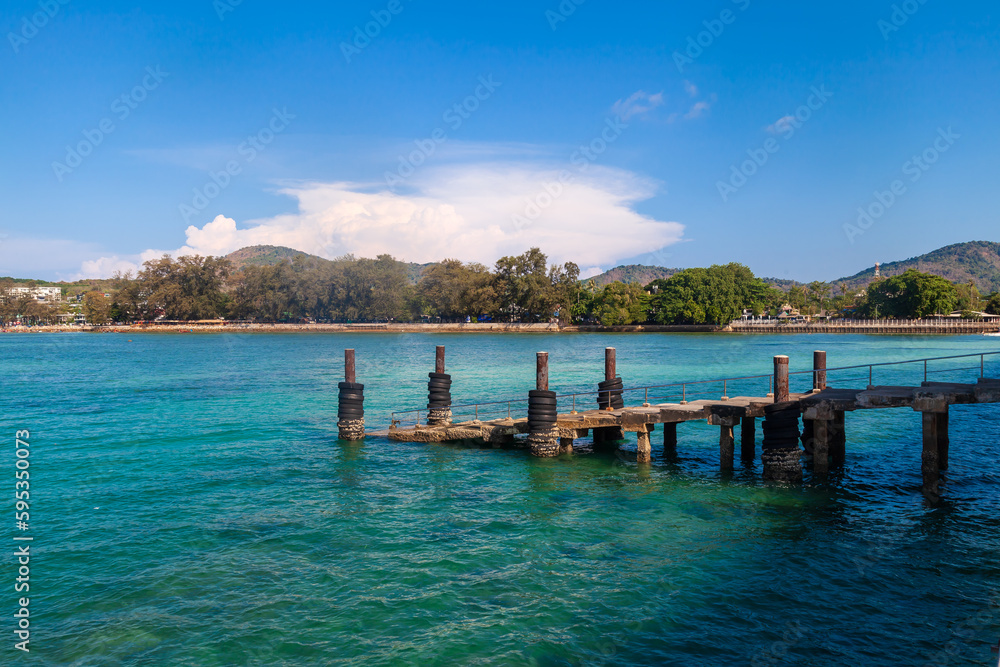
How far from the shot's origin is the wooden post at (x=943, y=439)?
2131 cm

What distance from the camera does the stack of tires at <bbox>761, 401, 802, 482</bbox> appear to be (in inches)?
782

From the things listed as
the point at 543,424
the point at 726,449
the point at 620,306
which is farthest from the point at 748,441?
the point at 620,306

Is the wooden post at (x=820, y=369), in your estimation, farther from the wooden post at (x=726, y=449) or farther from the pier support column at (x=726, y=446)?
the wooden post at (x=726, y=449)

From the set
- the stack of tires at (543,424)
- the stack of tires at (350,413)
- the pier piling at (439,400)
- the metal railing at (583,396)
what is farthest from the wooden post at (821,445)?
the stack of tires at (350,413)

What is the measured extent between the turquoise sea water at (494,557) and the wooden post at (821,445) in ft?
2.10

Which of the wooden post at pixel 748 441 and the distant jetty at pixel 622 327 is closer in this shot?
the wooden post at pixel 748 441

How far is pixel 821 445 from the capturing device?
20.6 m

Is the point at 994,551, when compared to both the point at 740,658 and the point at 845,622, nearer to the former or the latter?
the point at 845,622

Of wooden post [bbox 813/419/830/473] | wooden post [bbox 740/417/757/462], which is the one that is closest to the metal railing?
wooden post [bbox 813/419/830/473]

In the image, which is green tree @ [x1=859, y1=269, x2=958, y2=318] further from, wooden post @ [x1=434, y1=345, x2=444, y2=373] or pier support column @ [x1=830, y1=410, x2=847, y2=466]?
wooden post @ [x1=434, y1=345, x2=444, y2=373]

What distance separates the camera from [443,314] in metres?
193

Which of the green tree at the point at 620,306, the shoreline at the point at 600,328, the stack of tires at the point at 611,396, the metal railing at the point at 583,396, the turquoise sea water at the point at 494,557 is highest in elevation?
the green tree at the point at 620,306

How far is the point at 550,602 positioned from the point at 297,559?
6.27 m

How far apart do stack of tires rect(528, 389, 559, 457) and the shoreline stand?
490ft
